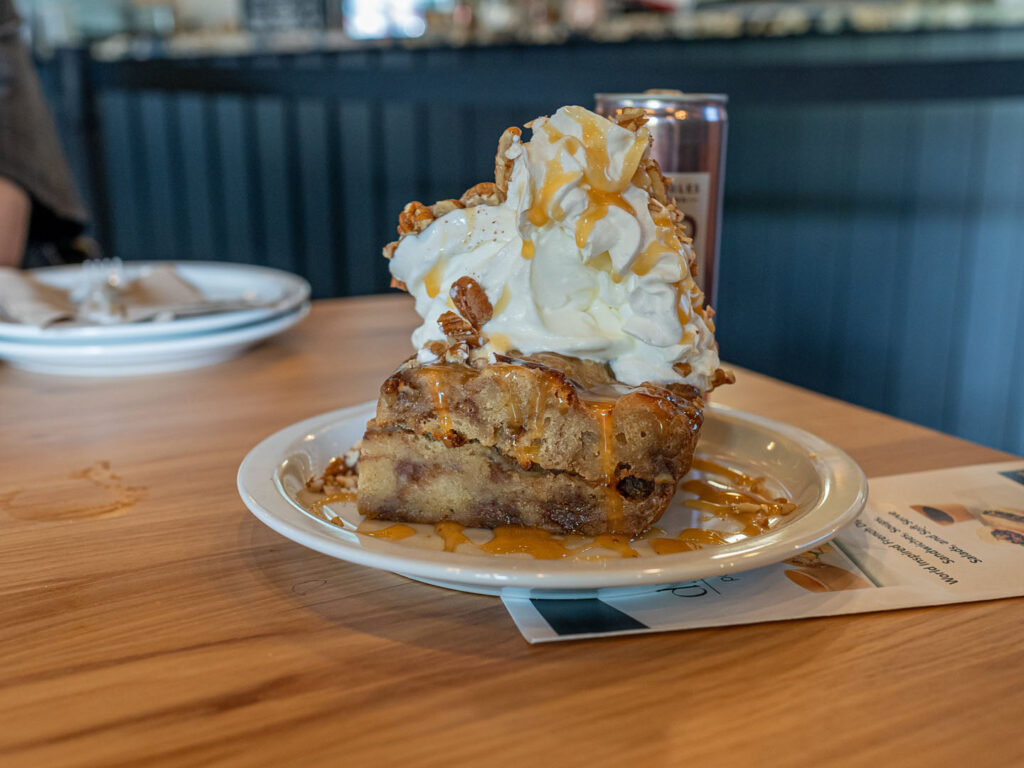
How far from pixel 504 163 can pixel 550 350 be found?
16 centimetres

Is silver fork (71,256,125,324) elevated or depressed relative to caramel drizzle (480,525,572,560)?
elevated

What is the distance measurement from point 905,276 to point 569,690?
2948mm

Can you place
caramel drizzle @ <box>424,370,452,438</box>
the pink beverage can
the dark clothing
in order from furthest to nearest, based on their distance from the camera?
the dark clothing < the pink beverage can < caramel drizzle @ <box>424,370,452,438</box>

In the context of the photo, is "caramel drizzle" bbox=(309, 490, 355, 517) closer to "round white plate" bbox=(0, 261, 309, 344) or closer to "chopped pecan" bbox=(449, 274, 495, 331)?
"chopped pecan" bbox=(449, 274, 495, 331)

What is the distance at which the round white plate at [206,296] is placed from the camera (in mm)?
1257

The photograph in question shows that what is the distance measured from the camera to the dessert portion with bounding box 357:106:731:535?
A: 27.7 inches

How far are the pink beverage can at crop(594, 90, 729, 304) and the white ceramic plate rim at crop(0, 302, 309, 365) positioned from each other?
24.8 inches

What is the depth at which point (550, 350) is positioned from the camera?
763mm

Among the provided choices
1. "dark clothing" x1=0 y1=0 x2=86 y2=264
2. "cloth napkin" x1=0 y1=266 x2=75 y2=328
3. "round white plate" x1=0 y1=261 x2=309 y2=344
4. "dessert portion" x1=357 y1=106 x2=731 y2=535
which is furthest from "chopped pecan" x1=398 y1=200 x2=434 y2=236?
"dark clothing" x1=0 y1=0 x2=86 y2=264

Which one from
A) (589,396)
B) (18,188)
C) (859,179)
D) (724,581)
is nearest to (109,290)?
(18,188)

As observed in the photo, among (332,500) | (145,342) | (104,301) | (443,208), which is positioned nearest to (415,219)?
(443,208)

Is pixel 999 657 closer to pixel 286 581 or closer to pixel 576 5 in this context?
pixel 286 581

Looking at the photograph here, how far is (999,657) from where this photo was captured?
0.57 metres

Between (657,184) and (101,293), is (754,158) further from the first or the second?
(657,184)
